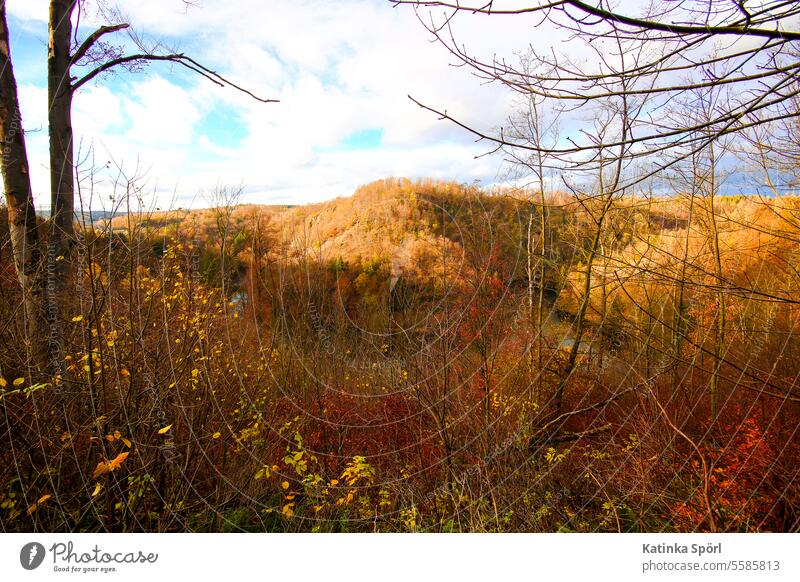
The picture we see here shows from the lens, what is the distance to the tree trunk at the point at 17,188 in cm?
255

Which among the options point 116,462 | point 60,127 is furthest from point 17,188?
point 116,462

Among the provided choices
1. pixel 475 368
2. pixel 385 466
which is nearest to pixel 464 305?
pixel 475 368

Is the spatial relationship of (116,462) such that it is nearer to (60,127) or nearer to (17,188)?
(17,188)

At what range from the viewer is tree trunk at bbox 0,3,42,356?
255 centimetres

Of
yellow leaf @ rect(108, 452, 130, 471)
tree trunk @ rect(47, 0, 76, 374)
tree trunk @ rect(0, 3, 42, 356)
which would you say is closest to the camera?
yellow leaf @ rect(108, 452, 130, 471)

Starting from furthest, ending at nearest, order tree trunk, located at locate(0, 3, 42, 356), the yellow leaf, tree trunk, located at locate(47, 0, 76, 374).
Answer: tree trunk, located at locate(47, 0, 76, 374)
tree trunk, located at locate(0, 3, 42, 356)
the yellow leaf

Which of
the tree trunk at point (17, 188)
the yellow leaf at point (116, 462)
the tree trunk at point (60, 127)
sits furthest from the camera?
the tree trunk at point (60, 127)

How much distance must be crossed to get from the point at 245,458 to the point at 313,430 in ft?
4.63

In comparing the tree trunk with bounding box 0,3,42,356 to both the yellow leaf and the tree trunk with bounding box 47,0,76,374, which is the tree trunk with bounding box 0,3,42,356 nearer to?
the tree trunk with bounding box 47,0,76,374

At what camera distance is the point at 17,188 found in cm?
264

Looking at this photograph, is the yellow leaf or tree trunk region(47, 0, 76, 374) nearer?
the yellow leaf

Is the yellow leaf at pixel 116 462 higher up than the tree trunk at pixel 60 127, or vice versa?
the tree trunk at pixel 60 127

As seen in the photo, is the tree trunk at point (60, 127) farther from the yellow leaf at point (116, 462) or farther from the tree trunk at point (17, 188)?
the yellow leaf at point (116, 462)
